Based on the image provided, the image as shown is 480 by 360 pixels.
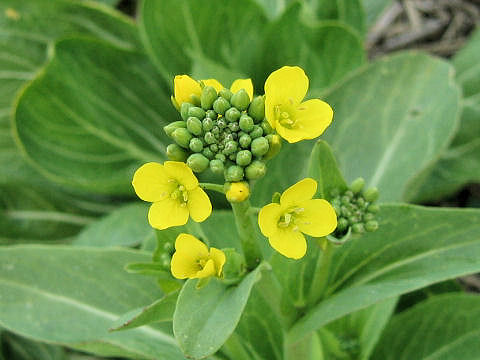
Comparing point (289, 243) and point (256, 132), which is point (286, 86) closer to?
point (256, 132)

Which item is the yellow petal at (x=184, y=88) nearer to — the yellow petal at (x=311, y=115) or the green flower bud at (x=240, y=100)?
the green flower bud at (x=240, y=100)

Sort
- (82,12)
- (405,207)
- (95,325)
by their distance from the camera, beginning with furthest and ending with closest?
(82,12), (95,325), (405,207)

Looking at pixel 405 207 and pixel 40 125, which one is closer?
pixel 405 207

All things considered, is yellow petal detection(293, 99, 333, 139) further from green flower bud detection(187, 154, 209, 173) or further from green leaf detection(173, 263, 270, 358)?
green leaf detection(173, 263, 270, 358)

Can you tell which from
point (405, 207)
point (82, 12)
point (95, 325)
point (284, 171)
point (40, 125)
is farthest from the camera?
point (82, 12)

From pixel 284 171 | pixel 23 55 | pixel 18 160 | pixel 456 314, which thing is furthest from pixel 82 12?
pixel 456 314

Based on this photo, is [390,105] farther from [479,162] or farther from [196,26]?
[196,26]

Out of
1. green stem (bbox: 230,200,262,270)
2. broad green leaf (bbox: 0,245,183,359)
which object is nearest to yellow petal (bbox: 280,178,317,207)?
green stem (bbox: 230,200,262,270)
